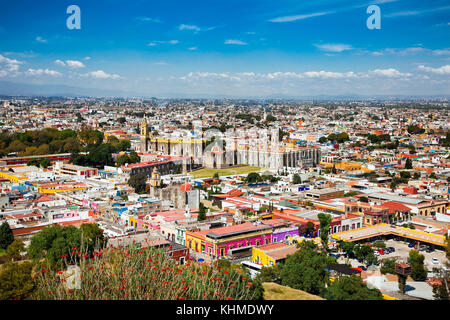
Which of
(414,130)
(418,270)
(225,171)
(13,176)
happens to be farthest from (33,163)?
(414,130)

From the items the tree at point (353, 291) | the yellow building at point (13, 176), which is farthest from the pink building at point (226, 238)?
the yellow building at point (13, 176)

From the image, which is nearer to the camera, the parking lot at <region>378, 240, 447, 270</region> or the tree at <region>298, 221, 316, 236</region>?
the parking lot at <region>378, 240, 447, 270</region>

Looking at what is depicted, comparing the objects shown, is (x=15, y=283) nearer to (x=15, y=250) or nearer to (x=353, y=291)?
(x=15, y=250)

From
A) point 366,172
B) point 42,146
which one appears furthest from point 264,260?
point 42,146

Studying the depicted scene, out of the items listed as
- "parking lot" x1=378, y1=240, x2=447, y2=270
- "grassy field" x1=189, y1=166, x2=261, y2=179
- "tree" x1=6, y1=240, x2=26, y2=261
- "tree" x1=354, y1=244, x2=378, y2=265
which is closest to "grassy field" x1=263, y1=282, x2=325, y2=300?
"tree" x1=354, y1=244, x2=378, y2=265

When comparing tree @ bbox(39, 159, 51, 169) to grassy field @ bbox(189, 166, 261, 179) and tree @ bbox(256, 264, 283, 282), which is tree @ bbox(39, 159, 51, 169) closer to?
grassy field @ bbox(189, 166, 261, 179)
